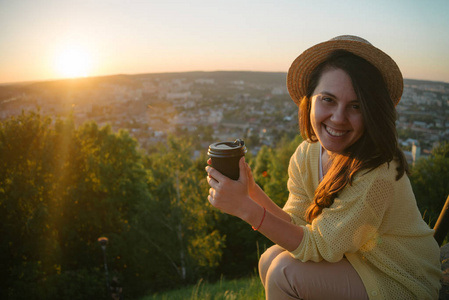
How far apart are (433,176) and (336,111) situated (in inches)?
740

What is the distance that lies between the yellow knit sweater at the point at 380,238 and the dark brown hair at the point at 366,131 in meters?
0.05

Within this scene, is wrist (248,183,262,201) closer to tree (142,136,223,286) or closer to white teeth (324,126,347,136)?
white teeth (324,126,347,136)

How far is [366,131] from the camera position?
68.1 inches

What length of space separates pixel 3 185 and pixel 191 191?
740 cm

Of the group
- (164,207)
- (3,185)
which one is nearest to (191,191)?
(164,207)

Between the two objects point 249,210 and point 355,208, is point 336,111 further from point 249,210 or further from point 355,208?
point 249,210

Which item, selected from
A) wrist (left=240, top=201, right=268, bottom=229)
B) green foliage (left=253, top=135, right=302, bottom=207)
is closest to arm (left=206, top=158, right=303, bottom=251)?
wrist (left=240, top=201, right=268, bottom=229)

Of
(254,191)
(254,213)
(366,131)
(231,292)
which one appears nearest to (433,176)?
(231,292)

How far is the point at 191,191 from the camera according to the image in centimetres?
1359

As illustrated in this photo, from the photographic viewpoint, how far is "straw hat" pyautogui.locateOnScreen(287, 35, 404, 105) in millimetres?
1685

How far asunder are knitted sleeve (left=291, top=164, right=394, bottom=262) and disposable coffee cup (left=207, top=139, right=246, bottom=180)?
564 millimetres

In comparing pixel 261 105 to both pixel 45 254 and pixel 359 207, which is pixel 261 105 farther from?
pixel 359 207

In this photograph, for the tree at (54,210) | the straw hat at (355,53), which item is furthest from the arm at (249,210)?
the tree at (54,210)

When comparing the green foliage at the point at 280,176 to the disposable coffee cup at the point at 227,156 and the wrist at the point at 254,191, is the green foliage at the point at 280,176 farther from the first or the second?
the disposable coffee cup at the point at 227,156
